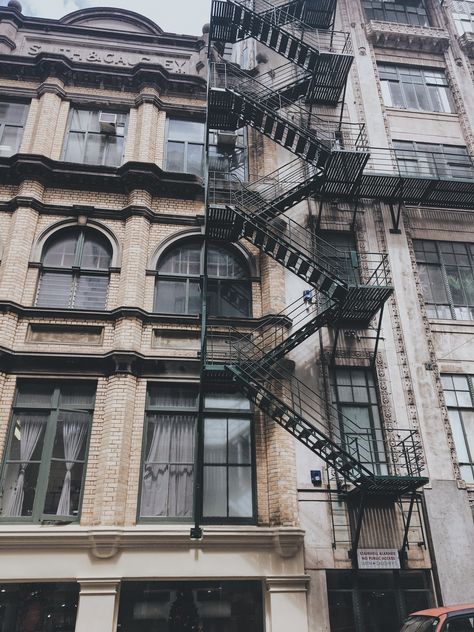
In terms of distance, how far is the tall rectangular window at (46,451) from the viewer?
10.8m

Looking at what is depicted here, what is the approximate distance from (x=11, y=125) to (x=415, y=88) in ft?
45.5

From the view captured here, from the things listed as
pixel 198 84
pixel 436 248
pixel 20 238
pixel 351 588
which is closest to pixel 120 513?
pixel 351 588

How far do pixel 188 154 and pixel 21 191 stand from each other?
4.99 m

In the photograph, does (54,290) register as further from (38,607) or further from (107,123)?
(38,607)

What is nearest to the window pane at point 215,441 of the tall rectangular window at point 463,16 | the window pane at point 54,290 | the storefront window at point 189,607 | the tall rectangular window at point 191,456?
the tall rectangular window at point 191,456

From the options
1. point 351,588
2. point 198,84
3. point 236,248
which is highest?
point 198,84

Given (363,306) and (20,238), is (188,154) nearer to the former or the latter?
(20,238)

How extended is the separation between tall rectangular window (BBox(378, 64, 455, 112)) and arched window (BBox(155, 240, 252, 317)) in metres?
8.97

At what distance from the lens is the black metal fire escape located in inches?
448

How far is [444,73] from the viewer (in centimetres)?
1925

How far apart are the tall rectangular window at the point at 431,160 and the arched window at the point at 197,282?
662 cm

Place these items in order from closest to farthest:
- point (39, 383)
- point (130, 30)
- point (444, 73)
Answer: point (39, 383) < point (130, 30) < point (444, 73)

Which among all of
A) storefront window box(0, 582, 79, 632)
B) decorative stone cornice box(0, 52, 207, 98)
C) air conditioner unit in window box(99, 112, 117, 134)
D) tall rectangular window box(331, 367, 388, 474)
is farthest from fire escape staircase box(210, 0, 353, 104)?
storefront window box(0, 582, 79, 632)

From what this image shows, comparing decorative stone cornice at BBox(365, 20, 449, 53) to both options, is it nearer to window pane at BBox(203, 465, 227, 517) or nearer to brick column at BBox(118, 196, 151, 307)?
brick column at BBox(118, 196, 151, 307)
